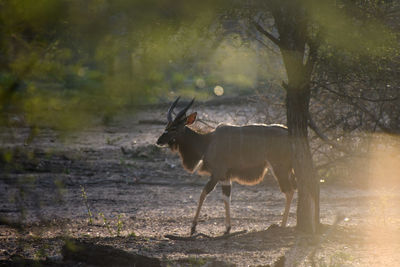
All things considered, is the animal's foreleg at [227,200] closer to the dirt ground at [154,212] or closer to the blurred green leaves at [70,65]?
the dirt ground at [154,212]

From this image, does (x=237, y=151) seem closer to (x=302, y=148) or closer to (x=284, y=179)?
(x=284, y=179)

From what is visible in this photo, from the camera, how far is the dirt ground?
6070mm

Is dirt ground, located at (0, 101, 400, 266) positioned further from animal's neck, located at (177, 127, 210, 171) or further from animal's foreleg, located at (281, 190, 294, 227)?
animal's neck, located at (177, 127, 210, 171)

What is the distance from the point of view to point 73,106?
10.4ft

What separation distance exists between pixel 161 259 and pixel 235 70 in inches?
540

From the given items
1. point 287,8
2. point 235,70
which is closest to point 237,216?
point 287,8

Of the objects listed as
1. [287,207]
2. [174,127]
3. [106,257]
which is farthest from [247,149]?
[106,257]

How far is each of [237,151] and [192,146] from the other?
74 centimetres

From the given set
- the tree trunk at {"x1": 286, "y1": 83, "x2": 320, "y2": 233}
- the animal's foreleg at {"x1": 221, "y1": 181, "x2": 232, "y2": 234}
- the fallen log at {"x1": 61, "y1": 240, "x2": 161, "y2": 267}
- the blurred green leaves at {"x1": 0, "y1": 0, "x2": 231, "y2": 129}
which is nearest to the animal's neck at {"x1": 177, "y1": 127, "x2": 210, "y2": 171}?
the animal's foreleg at {"x1": 221, "y1": 181, "x2": 232, "y2": 234}

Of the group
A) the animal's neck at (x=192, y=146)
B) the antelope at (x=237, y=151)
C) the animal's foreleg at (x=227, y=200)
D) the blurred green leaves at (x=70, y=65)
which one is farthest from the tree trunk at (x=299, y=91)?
the blurred green leaves at (x=70, y=65)

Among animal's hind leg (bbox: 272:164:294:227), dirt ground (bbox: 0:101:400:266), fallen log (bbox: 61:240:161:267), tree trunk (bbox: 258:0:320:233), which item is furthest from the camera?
animal's hind leg (bbox: 272:164:294:227)

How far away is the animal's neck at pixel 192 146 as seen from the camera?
27.9 ft

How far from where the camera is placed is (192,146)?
28.2 feet

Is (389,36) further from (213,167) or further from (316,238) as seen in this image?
(213,167)
